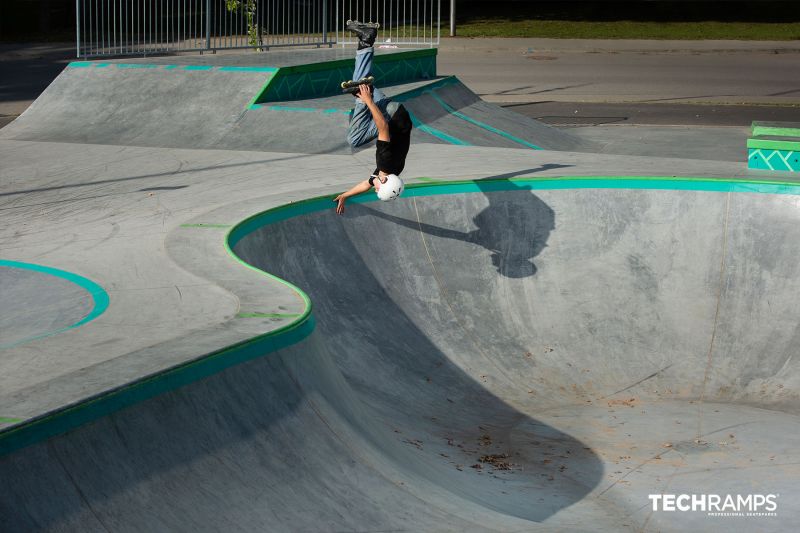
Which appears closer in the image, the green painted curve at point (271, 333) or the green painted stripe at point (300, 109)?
the green painted curve at point (271, 333)

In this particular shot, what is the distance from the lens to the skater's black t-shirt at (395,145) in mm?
8750

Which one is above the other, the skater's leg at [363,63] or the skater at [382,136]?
the skater's leg at [363,63]

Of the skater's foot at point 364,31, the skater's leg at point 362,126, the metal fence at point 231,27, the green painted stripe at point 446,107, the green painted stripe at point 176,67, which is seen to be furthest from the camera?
the metal fence at point 231,27

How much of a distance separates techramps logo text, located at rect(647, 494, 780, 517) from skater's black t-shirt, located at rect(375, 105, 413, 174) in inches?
140

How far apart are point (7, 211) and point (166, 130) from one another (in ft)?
15.3

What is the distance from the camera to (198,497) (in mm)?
4742

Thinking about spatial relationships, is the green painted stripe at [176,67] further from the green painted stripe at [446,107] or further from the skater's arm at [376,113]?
the skater's arm at [376,113]

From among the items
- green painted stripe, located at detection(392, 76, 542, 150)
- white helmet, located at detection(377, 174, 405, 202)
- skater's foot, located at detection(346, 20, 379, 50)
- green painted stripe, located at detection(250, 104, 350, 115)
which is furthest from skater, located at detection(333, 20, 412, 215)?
green painted stripe, located at detection(392, 76, 542, 150)

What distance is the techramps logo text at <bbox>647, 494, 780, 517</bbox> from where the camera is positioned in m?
7.15

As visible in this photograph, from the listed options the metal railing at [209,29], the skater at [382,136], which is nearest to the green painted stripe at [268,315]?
the skater at [382,136]

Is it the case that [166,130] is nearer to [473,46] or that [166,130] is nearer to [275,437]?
[275,437]

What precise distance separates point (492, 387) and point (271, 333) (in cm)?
403

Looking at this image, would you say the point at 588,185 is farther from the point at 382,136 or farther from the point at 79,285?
the point at 79,285

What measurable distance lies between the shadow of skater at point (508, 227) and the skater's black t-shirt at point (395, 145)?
1.73 metres
